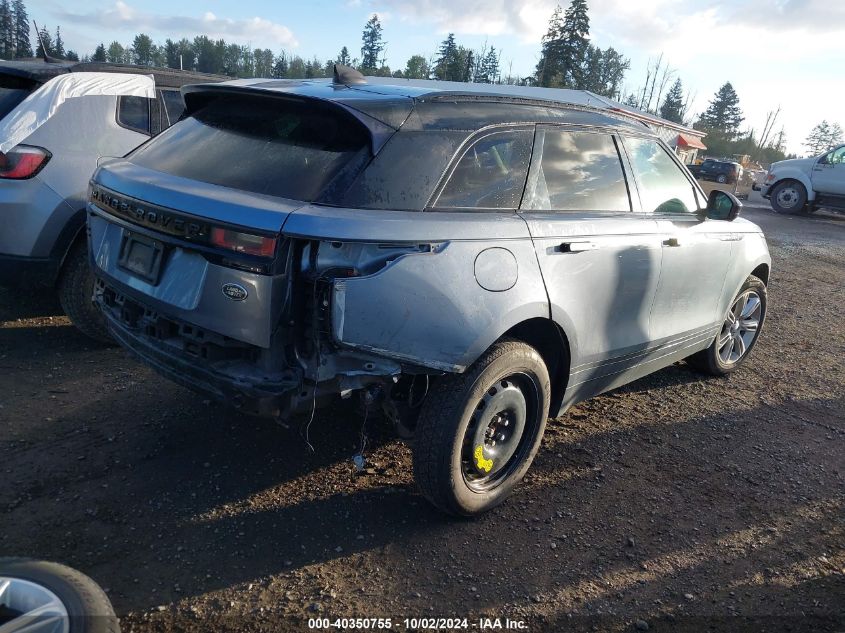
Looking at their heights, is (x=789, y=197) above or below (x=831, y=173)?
below

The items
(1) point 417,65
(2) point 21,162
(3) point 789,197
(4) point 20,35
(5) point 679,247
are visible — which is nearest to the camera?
(5) point 679,247

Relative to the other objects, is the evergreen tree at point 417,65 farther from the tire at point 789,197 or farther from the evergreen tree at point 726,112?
the tire at point 789,197

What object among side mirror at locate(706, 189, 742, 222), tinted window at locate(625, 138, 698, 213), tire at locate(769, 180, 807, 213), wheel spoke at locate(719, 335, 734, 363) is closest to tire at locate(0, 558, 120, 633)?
tinted window at locate(625, 138, 698, 213)

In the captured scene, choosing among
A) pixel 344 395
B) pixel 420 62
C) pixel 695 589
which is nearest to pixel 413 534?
pixel 344 395

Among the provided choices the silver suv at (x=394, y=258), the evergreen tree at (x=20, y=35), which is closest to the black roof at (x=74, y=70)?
the silver suv at (x=394, y=258)

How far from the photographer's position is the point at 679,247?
375 centimetres

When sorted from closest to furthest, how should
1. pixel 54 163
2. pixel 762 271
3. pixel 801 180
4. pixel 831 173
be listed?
1. pixel 54 163
2. pixel 762 271
3. pixel 831 173
4. pixel 801 180

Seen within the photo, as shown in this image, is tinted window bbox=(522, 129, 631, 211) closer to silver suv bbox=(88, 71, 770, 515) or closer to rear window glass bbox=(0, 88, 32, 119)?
silver suv bbox=(88, 71, 770, 515)

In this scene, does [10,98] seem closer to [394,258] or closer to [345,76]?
[345,76]

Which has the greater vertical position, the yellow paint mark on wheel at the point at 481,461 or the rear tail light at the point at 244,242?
the rear tail light at the point at 244,242

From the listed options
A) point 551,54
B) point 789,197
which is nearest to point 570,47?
point 551,54

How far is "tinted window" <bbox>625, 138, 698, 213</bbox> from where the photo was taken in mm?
3689

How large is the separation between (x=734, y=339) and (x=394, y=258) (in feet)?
11.9

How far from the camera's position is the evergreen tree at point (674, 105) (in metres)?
89.2
